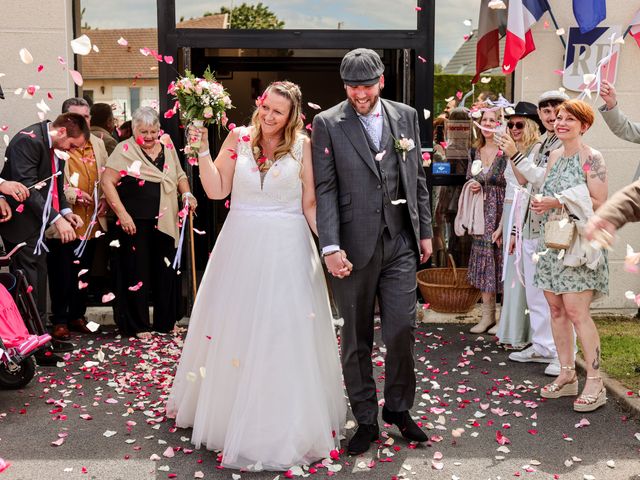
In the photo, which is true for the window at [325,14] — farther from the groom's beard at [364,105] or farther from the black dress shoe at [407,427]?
the black dress shoe at [407,427]

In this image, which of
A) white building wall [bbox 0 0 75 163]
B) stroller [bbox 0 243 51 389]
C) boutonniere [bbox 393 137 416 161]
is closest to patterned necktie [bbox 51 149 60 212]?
stroller [bbox 0 243 51 389]

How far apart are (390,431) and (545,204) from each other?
6.08 ft

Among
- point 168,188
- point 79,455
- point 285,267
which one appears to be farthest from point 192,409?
point 168,188

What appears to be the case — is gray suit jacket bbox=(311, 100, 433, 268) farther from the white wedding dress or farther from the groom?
the white wedding dress

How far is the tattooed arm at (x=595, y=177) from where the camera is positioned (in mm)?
5422

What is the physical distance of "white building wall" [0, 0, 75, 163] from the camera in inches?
311

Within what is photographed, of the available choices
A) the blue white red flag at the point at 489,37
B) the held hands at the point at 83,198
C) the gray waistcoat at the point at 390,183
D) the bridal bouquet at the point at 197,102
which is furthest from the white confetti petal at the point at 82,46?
the gray waistcoat at the point at 390,183

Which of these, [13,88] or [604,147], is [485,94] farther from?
[13,88]

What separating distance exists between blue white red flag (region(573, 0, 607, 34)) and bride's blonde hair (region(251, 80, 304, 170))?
13.9 ft

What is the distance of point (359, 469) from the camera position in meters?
4.57

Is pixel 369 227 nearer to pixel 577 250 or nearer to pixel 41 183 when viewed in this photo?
pixel 577 250

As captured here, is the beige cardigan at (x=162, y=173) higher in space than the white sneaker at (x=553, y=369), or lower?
higher

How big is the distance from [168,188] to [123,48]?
1664mm

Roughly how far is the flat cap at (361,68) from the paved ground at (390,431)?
7.00ft
